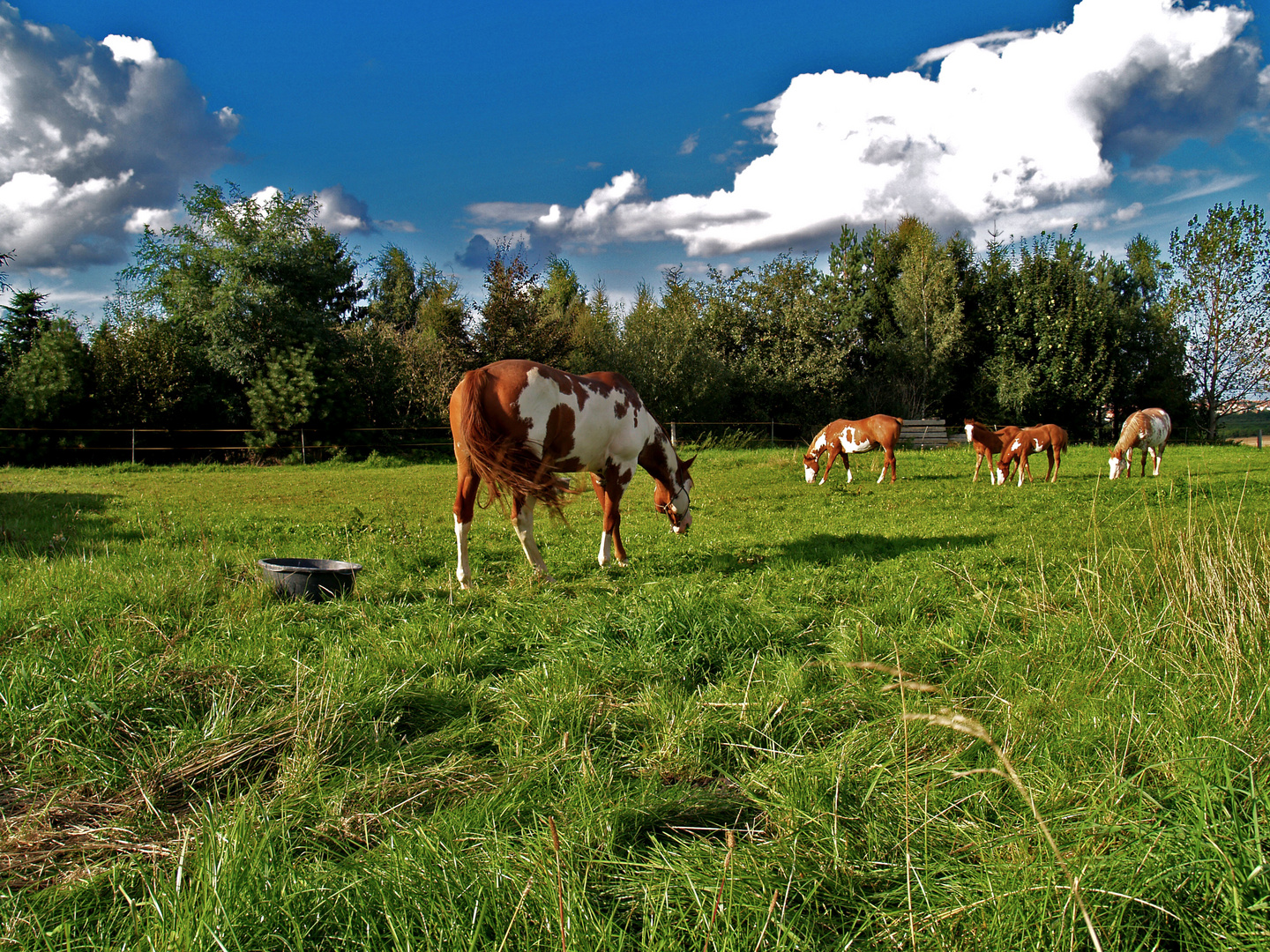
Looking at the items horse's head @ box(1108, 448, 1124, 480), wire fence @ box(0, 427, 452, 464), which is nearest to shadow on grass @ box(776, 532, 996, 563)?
horse's head @ box(1108, 448, 1124, 480)

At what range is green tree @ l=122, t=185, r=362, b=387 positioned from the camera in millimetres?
20375

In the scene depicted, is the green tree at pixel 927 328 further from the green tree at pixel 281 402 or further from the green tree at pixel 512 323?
the green tree at pixel 281 402

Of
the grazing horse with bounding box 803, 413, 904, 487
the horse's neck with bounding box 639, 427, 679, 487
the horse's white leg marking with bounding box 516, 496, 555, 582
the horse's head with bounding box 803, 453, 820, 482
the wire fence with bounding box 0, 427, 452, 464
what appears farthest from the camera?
the wire fence with bounding box 0, 427, 452, 464

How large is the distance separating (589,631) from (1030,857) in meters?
2.41

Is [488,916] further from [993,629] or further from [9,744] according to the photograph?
[993,629]

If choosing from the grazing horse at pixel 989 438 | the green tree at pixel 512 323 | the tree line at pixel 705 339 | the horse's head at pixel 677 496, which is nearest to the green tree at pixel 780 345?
the tree line at pixel 705 339

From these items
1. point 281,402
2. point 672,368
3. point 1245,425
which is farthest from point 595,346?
point 1245,425

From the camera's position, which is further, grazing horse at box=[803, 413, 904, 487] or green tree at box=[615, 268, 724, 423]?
green tree at box=[615, 268, 724, 423]

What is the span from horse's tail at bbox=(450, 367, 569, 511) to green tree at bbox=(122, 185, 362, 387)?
17349mm

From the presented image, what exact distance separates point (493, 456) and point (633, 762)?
3394 mm

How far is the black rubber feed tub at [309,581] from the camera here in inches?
177

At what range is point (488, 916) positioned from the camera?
158 cm

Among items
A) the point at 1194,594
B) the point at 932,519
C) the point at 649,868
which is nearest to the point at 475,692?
the point at 649,868

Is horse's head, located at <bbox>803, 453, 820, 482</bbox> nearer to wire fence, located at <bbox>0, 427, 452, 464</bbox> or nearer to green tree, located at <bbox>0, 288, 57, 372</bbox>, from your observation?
wire fence, located at <bbox>0, 427, 452, 464</bbox>
